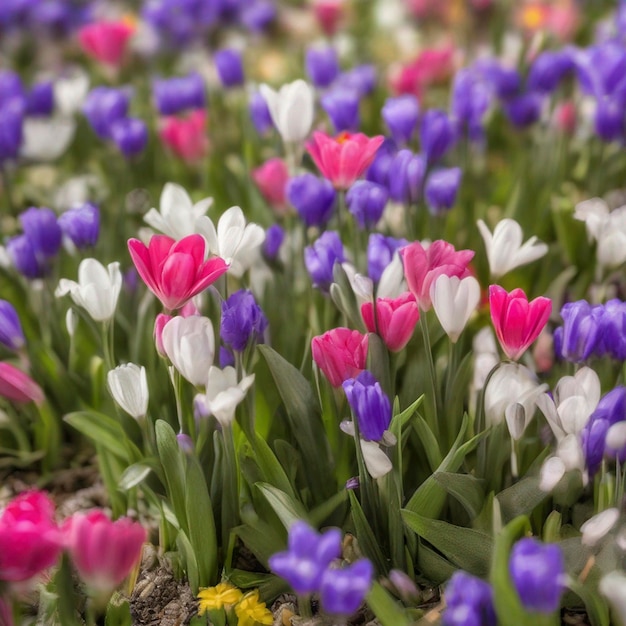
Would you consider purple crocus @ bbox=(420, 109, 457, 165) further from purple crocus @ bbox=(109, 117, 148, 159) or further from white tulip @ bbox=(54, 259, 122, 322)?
white tulip @ bbox=(54, 259, 122, 322)

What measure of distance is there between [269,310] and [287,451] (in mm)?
266

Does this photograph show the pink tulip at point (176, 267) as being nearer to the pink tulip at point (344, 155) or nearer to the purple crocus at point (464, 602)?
the pink tulip at point (344, 155)

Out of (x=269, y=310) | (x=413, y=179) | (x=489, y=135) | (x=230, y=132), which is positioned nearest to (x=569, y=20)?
(x=489, y=135)

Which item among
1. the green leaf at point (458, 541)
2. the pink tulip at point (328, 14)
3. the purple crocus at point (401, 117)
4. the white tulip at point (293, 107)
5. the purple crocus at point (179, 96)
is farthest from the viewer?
the pink tulip at point (328, 14)

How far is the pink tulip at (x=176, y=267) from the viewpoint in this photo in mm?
960

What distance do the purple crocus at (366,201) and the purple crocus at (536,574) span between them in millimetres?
597

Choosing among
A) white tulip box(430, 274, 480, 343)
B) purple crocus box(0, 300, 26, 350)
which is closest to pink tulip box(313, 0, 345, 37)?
purple crocus box(0, 300, 26, 350)

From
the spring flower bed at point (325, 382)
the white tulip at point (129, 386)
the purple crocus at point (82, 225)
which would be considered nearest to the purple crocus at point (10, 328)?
the spring flower bed at point (325, 382)

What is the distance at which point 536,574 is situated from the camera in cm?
75

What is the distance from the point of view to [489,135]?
2064 mm

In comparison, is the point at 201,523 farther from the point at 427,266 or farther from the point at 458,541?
the point at 427,266

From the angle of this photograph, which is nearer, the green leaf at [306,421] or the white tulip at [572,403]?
the white tulip at [572,403]

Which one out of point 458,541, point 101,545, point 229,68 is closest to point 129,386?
point 101,545

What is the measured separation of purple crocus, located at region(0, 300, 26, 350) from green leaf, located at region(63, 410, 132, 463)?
154 mm
